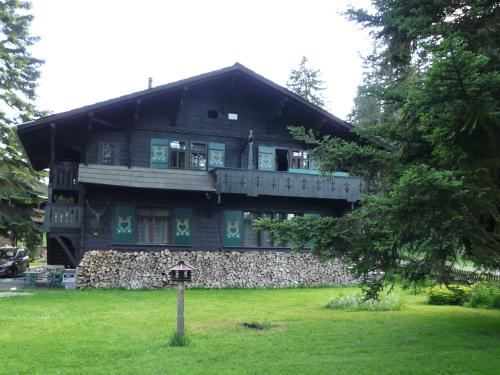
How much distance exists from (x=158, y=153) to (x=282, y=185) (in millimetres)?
5343

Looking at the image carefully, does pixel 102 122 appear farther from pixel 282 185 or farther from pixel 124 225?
pixel 282 185

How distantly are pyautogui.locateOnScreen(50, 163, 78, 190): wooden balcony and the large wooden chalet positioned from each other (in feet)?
0.12

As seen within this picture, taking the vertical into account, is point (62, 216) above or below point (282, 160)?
below

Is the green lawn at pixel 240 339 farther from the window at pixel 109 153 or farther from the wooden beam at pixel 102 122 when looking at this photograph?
the wooden beam at pixel 102 122

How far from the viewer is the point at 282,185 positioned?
22.0 m

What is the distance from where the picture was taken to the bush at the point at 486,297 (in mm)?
15109

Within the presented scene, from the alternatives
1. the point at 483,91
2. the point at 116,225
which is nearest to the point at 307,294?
the point at 116,225

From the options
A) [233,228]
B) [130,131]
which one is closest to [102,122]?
[130,131]

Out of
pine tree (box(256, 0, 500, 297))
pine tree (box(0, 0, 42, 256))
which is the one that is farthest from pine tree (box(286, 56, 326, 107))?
pine tree (box(256, 0, 500, 297))

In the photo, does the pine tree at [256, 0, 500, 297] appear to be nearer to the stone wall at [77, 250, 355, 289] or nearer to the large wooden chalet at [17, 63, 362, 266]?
the stone wall at [77, 250, 355, 289]

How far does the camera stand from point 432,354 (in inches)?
343

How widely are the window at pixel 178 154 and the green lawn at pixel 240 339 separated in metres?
7.78

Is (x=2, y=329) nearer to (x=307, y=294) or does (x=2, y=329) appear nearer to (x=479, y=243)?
(x=479, y=243)

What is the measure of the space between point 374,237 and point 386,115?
2895 mm
